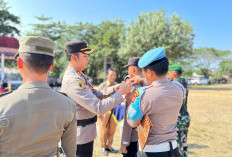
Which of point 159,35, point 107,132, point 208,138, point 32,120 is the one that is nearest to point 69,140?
point 32,120

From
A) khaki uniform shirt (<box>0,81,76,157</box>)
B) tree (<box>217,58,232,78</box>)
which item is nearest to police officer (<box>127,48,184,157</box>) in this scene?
khaki uniform shirt (<box>0,81,76,157</box>)

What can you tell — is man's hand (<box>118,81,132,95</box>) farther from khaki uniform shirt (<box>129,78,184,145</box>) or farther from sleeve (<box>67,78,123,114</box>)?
khaki uniform shirt (<box>129,78,184,145</box>)

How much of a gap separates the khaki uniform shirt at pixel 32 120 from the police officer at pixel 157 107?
28.9 inches

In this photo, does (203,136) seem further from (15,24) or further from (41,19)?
(41,19)

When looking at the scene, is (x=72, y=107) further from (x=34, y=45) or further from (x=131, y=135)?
(x=131, y=135)

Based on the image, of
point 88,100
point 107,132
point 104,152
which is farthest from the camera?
point 107,132

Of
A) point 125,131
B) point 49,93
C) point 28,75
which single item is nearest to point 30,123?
point 49,93

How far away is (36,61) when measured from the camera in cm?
117

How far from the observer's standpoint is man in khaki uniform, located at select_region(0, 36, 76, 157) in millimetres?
1049

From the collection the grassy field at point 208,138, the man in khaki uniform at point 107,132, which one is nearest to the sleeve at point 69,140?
the man in khaki uniform at point 107,132

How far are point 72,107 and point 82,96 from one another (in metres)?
0.64

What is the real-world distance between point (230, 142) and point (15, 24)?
2894 centimetres

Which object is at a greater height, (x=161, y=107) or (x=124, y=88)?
(x=124, y=88)

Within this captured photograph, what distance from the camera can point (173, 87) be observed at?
5.83 feet
